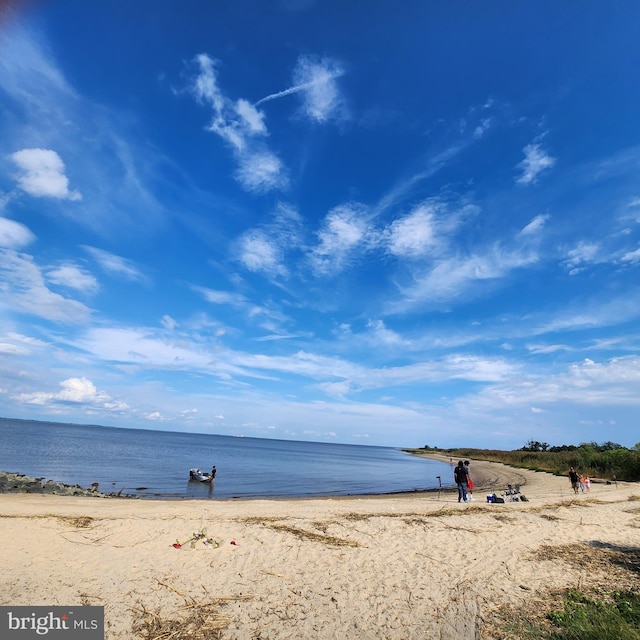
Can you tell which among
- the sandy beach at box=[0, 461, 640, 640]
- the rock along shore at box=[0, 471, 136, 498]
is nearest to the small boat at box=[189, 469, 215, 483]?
the rock along shore at box=[0, 471, 136, 498]

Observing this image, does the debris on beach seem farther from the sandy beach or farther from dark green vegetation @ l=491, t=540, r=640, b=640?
dark green vegetation @ l=491, t=540, r=640, b=640

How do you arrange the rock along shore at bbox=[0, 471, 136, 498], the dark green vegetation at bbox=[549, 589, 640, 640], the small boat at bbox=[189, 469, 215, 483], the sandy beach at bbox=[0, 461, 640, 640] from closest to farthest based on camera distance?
the dark green vegetation at bbox=[549, 589, 640, 640] → the sandy beach at bbox=[0, 461, 640, 640] → the rock along shore at bbox=[0, 471, 136, 498] → the small boat at bbox=[189, 469, 215, 483]

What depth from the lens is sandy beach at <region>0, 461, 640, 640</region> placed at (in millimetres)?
7195

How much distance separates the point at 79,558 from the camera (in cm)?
970

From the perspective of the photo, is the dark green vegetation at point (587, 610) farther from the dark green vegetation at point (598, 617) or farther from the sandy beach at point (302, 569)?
the sandy beach at point (302, 569)

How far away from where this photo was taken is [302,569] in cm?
973

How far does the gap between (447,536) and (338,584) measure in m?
5.98

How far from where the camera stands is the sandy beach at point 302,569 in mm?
7195

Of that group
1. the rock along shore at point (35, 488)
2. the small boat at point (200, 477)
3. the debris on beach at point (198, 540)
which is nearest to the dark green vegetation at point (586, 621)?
the debris on beach at point (198, 540)

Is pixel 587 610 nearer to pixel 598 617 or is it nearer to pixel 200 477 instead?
pixel 598 617

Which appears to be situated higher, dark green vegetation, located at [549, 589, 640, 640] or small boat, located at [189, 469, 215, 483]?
small boat, located at [189, 469, 215, 483]

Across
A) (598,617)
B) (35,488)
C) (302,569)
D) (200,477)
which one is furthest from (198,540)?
(200,477)

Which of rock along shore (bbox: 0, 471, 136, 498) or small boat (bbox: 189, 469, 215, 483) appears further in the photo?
small boat (bbox: 189, 469, 215, 483)

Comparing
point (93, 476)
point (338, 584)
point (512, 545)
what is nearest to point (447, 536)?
point (512, 545)
